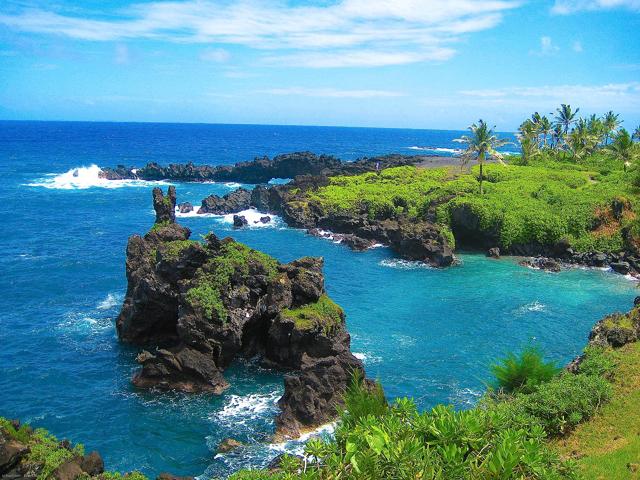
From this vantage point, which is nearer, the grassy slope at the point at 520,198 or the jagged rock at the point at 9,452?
the jagged rock at the point at 9,452

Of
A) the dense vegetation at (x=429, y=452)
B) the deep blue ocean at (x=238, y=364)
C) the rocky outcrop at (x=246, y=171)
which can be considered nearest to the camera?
the dense vegetation at (x=429, y=452)

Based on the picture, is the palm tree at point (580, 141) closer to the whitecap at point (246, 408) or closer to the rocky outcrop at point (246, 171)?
the rocky outcrop at point (246, 171)

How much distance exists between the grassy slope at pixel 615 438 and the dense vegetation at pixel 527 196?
1500 inches

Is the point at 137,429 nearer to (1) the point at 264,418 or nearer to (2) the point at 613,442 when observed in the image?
(1) the point at 264,418

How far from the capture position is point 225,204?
3905 inches

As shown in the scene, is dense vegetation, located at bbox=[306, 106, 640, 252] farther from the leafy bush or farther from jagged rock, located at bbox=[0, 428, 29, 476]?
jagged rock, located at bbox=[0, 428, 29, 476]

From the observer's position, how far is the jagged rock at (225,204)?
322ft

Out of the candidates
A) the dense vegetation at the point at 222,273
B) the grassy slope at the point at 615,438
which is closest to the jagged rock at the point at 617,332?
the grassy slope at the point at 615,438

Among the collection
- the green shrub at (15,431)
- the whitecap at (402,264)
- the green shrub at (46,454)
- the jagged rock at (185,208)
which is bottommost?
the green shrub at (46,454)

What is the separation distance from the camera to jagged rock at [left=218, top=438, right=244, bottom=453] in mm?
30156

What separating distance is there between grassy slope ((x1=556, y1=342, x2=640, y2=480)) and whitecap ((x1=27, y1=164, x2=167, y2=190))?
120 meters

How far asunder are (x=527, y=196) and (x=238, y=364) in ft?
182

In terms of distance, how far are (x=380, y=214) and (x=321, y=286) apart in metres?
43.2

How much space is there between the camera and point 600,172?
327 feet
